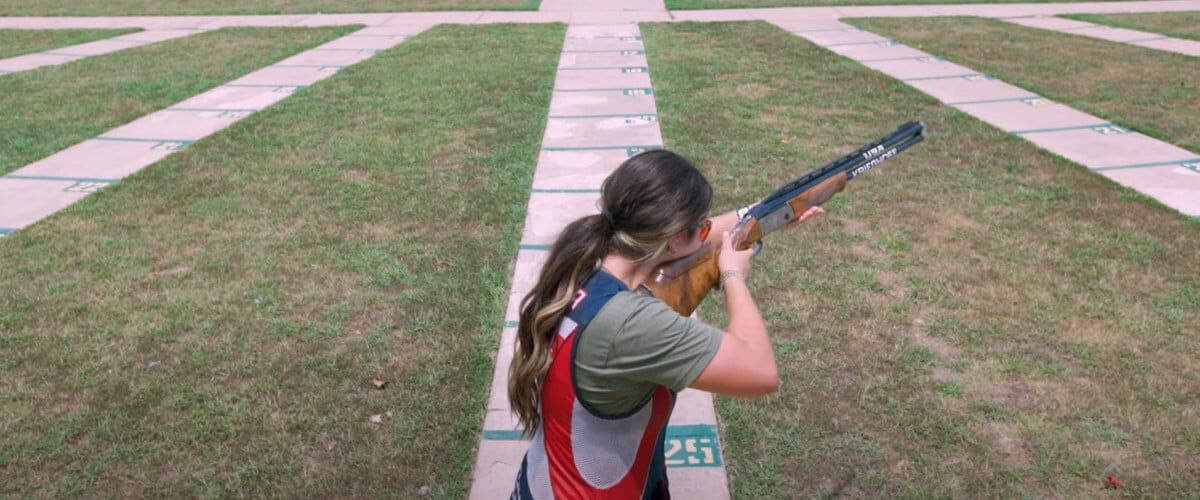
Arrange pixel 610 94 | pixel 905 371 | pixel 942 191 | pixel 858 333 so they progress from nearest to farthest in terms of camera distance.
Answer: pixel 905 371, pixel 858 333, pixel 942 191, pixel 610 94

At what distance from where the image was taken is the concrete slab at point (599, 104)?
30.4ft

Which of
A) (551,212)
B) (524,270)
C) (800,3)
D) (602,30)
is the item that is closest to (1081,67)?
(800,3)

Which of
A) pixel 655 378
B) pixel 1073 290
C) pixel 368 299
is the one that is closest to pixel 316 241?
pixel 368 299

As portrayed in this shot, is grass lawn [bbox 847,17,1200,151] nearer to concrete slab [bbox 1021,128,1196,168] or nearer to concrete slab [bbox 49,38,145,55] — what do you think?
concrete slab [bbox 1021,128,1196,168]

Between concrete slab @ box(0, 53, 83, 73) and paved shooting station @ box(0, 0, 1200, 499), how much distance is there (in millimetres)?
517

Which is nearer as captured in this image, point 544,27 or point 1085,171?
point 1085,171

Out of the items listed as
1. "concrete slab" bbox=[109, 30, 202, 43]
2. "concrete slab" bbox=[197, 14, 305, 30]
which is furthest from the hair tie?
"concrete slab" bbox=[197, 14, 305, 30]

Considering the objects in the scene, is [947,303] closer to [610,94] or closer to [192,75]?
[610,94]

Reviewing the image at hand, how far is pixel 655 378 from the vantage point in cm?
195

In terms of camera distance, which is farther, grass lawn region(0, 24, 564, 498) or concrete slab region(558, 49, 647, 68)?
concrete slab region(558, 49, 647, 68)

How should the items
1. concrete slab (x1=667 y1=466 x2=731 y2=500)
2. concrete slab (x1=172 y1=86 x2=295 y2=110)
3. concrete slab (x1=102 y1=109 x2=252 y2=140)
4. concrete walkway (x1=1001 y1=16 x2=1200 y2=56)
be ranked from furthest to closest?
1. concrete walkway (x1=1001 y1=16 x2=1200 y2=56)
2. concrete slab (x1=172 y1=86 x2=295 y2=110)
3. concrete slab (x1=102 y1=109 x2=252 y2=140)
4. concrete slab (x1=667 y1=466 x2=731 y2=500)

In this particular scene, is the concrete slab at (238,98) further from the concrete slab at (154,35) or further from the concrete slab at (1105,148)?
the concrete slab at (1105,148)

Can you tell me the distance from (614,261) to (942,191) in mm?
5271

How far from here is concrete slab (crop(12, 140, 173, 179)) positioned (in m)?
7.52
